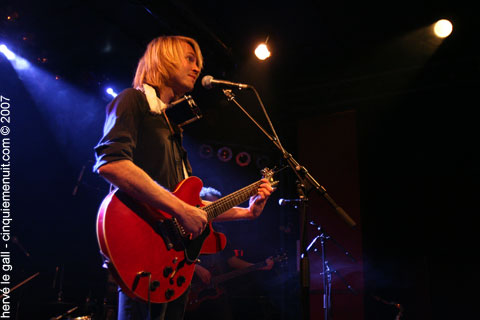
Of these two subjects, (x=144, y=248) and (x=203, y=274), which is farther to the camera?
(x=203, y=274)

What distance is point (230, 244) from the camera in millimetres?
6941

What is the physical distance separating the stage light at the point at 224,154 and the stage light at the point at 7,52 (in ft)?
13.5

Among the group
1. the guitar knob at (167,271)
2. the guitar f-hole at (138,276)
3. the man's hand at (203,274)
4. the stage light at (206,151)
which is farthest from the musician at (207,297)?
the guitar f-hole at (138,276)

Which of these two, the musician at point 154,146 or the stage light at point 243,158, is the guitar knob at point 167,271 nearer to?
the musician at point 154,146

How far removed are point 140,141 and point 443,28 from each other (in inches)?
218

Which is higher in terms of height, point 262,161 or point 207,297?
point 262,161

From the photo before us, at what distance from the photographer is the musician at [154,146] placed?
1.80 meters

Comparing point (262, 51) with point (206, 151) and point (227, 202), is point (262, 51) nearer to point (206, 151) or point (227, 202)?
point (206, 151)

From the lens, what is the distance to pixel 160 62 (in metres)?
2.56

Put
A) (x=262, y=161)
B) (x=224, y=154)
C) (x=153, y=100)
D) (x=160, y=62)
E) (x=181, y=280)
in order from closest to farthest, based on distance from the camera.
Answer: (x=181, y=280) → (x=153, y=100) → (x=160, y=62) → (x=224, y=154) → (x=262, y=161)

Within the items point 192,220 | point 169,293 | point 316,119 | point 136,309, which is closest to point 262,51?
point 316,119

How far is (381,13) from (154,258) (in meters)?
5.25

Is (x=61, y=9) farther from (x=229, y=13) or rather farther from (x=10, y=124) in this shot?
(x=229, y=13)

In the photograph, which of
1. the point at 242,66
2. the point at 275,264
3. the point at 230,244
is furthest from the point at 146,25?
the point at 275,264
